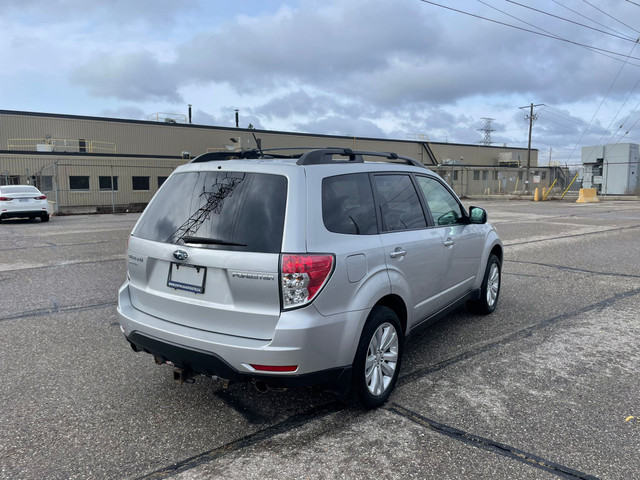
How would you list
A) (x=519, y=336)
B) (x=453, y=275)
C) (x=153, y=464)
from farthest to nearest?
(x=519, y=336) < (x=453, y=275) < (x=153, y=464)

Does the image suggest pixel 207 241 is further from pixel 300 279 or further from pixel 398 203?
pixel 398 203

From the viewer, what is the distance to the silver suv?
3.03 metres

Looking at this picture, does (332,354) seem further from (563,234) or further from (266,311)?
(563,234)

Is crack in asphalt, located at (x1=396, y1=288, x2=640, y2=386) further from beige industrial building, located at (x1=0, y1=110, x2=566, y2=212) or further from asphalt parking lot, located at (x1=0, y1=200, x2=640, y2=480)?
beige industrial building, located at (x1=0, y1=110, x2=566, y2=212)

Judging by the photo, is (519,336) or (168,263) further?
(519,336)

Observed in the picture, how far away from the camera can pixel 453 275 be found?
485 cm

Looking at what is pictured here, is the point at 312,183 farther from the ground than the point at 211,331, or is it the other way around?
the point at 312,183

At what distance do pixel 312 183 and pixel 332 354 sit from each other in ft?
3.62

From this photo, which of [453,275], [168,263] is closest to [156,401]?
[168,263]

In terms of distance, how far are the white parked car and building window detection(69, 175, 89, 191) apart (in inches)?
569

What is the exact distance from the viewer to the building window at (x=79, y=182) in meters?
32.1

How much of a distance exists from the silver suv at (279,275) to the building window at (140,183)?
107 feet

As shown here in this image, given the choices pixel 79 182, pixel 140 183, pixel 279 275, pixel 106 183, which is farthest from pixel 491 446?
pixel 140 183

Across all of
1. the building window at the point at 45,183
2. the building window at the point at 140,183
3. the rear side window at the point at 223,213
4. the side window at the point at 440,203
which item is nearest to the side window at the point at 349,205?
the rear side window at the point at 223,213
